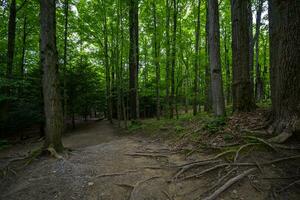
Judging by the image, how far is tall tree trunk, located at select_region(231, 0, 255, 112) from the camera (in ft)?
20.1

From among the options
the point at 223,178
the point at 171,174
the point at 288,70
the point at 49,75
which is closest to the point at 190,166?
the point at 171,174

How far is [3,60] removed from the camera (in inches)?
309

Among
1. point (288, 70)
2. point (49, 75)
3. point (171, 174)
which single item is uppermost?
point (49, 75)

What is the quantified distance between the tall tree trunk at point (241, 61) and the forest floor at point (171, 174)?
26.3 inches

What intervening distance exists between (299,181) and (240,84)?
3.61 meters

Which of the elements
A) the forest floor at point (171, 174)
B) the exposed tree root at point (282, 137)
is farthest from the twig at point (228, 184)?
the exposed tree root at point (282, 137)

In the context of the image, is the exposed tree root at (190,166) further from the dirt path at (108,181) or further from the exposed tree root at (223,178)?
the exposed tree root at (223,178)

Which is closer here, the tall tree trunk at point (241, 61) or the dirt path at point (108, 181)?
the dirt path at point (108, 181)

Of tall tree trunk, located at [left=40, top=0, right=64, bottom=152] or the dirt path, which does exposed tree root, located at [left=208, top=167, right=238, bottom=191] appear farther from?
tall tree trunk, located at [left=40, top=0, right=64, bottom=152]

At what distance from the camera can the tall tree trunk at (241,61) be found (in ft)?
20.1

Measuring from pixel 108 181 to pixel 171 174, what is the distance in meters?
1.28

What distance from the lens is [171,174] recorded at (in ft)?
13.9

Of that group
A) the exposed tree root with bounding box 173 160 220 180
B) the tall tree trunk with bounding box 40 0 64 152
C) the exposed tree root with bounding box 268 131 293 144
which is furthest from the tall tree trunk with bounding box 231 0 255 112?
the tall tree trunk with bounding box 40 0 64 152

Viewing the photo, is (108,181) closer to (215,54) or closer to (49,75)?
(49,75)
